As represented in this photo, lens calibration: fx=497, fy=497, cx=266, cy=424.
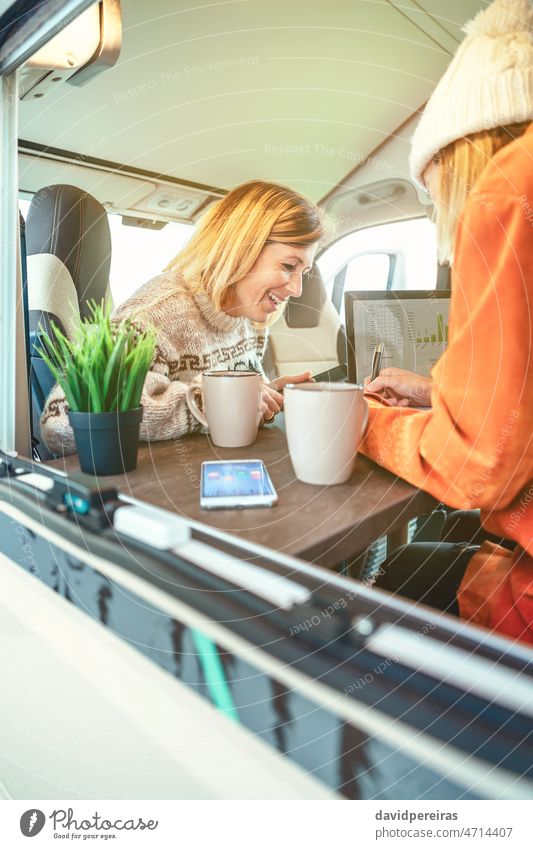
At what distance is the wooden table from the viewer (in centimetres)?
29

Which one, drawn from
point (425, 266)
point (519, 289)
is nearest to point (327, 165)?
point (425, 266)

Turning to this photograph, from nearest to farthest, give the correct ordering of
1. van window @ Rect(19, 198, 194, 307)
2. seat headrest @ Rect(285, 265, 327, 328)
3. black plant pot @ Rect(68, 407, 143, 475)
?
1. black plant pot @ Rect(68, 407, 143, 475)
2. van window @ Rect(19, 198, 194, 307)
3. seat headrest @ Rect(285, 265, 327, 328)

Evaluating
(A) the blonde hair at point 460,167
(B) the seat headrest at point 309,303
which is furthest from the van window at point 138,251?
(A) the blonde hair at point 460,167

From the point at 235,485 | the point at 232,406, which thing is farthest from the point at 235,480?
the point at 232,406

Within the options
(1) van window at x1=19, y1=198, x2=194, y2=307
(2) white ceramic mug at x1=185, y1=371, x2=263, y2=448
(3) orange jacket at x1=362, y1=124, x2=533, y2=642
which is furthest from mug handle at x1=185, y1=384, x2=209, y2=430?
(3) orange jacket at x1=362, y1=124, x2=533, y2=642

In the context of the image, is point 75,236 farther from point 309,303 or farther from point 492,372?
point 492,372

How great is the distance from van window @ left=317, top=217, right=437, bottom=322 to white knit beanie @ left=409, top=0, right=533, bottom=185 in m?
0.11

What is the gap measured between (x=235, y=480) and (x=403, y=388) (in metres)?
0.27

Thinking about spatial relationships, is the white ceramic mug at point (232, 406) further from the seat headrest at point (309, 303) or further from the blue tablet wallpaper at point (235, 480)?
the seat headrest at point (309, 303)

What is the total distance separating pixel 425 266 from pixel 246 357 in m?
0.45

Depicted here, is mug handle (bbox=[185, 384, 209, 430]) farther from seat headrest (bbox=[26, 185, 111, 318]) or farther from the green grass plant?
seat headrest (bbox=[26, 185, 111, 318])

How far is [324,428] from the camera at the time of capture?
0.34 m

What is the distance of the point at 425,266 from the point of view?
495 millimetres
